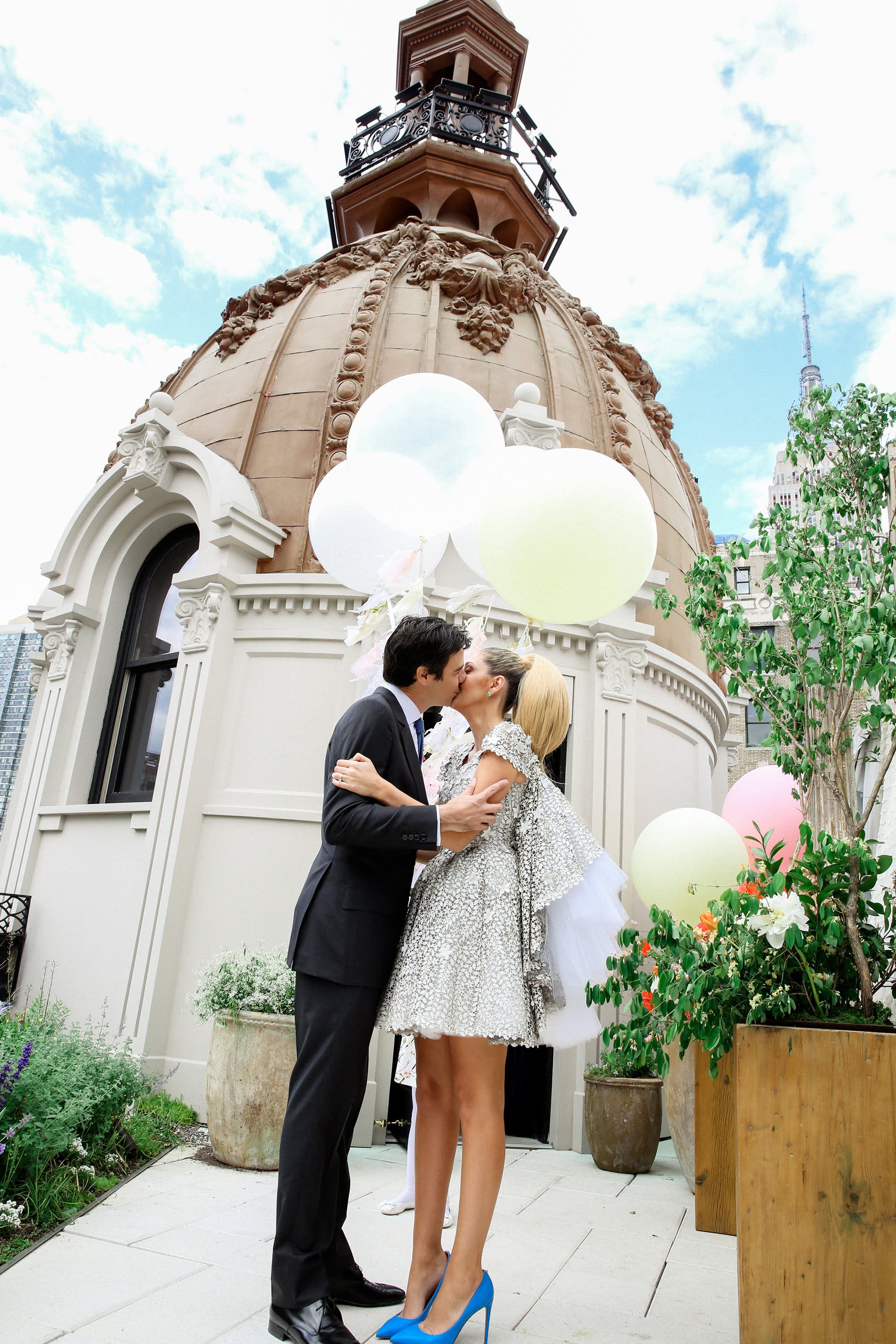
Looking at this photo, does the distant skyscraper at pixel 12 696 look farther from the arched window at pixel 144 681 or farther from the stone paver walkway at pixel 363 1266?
the stone paver walkway at pixel 363 1266

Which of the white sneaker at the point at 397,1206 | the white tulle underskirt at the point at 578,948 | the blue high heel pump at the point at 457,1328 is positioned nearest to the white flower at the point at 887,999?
the white tulle underskirt at the point at 578,948

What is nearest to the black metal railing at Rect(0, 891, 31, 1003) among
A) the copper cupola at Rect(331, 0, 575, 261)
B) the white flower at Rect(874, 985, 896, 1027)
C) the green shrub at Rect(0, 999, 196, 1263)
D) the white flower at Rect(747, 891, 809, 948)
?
the green shrub at Rect(0, 999, 196, 1263)

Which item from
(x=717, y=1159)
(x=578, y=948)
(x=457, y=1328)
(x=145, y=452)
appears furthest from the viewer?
(x=145, y=452)

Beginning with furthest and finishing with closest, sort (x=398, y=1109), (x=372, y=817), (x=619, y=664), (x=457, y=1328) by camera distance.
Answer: (x=619, y=664), (x=398, y=1109), (x=372, y=817), (x=457, y=1328)

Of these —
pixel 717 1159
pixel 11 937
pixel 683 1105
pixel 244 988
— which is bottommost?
pixel 717 1159

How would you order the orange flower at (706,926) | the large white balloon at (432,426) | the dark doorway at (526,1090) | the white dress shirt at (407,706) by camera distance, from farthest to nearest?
the dark doorway at (526,1090) → the large white balloon at (432,426) → the orange flower at (706,926) → the white dress shirt at (407,706)

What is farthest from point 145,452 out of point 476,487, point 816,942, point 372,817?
point 816,942

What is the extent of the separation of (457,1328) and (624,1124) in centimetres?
400

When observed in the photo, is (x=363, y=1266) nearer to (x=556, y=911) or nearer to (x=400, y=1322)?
(x=400, y=1322)

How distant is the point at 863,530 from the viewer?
11.7 feet

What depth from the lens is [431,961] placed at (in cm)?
273

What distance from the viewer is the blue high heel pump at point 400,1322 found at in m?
2.59

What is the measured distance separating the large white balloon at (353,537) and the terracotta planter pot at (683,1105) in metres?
3.18

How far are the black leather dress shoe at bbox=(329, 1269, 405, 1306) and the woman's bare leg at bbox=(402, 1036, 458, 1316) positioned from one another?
32 cm
